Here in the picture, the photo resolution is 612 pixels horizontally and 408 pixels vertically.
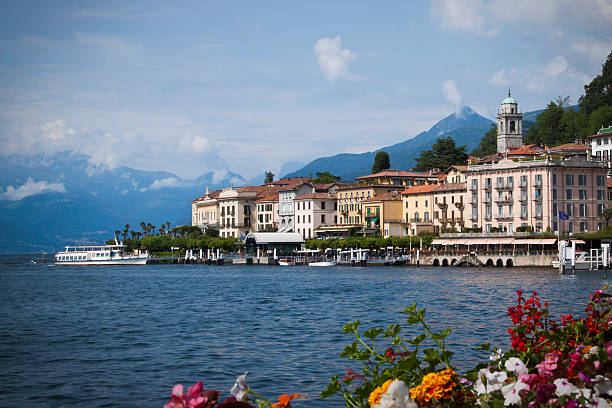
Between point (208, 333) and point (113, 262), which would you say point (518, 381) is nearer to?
point (208, 333)

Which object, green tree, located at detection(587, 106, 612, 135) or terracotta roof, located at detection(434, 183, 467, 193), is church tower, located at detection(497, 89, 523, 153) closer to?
green tree, located at detection(587, 106, 612, 135)

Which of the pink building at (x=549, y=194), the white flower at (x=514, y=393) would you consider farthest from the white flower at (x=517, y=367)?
the pink building at (x=549, y=194)

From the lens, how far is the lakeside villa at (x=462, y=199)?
3280 inches

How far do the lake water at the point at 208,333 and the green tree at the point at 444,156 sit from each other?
7447cm

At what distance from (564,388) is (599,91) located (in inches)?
5079

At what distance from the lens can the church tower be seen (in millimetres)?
124875

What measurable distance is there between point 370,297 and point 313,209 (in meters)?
80.6

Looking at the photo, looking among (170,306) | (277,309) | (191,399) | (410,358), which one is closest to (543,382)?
(410,358)

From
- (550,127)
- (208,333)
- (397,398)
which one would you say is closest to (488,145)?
(550,127)

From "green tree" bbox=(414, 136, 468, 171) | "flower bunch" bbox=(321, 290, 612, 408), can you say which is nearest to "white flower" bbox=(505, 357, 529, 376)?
"flower bunch" bbox=(321, 290, 612, 408)

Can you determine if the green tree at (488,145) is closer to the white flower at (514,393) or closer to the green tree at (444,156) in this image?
the green tree at (444,156)

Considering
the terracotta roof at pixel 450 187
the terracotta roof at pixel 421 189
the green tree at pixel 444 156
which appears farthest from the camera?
the green tree at pixel 444 156

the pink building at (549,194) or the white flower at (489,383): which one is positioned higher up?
the pink building at (549,194)

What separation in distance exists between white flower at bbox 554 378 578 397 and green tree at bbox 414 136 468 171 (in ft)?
408
